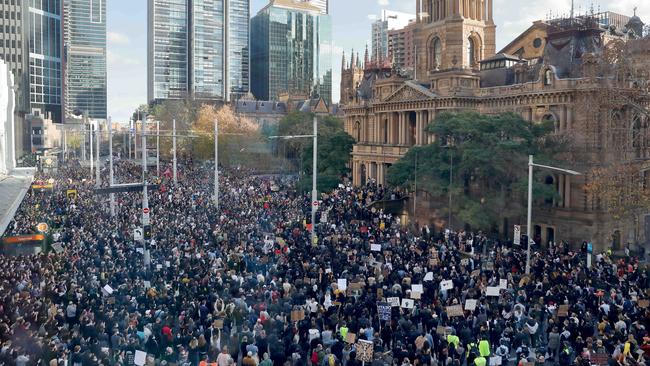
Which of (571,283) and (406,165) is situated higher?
(406,165)

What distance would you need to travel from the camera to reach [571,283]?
85.9 ft

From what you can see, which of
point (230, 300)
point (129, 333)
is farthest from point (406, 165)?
point (129, 333)

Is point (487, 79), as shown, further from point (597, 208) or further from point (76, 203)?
point (76, 203)

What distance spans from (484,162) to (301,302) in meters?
24.1

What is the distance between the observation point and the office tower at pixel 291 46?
172375 millimetres

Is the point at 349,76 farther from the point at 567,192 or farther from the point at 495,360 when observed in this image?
the point at 495,360

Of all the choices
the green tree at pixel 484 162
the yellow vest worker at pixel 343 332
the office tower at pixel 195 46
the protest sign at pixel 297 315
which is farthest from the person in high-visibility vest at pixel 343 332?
the office tower at pixel 195 46

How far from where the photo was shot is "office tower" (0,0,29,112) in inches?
4291

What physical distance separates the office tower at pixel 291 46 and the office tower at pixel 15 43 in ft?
236

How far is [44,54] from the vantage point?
125 m

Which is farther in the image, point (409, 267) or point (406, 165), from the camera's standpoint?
point (406, 165)

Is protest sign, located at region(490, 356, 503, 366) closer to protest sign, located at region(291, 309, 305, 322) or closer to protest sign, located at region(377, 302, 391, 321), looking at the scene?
protest sign, located at region(377, 302, 391, 321)

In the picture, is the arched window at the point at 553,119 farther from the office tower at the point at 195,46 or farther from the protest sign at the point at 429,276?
the office tower at the point at 195,46

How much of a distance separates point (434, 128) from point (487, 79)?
58.5 feet
